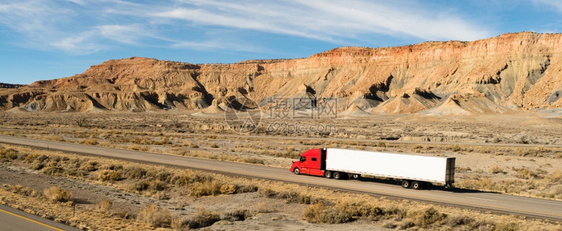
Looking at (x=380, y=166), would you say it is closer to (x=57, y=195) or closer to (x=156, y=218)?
(x=156, y=218)

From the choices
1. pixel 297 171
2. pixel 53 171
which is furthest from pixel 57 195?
pixel 297 171

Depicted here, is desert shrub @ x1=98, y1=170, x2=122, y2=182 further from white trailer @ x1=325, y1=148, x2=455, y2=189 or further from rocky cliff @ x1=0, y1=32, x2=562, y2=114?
rocky cliff @ x1=0, y1=32, x2=562, y2=114

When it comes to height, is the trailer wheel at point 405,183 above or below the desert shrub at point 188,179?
above

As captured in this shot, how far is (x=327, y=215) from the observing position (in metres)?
14.3

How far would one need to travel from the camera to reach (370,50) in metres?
194

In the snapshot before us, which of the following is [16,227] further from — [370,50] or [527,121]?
[370,50]

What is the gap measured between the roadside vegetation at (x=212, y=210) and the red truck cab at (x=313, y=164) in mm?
Result: 3815

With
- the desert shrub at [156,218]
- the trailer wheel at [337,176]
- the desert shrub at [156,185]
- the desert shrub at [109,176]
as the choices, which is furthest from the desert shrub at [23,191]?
the trailer wheel at [337,176]

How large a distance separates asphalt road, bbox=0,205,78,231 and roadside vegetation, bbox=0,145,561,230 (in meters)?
0.46

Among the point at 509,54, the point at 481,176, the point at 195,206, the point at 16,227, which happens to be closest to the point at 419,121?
the point at 509,54

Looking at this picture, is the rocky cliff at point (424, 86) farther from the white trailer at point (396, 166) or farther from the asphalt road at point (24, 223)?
the asphalt road at point (24, 223)

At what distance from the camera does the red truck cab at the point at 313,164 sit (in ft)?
80.0

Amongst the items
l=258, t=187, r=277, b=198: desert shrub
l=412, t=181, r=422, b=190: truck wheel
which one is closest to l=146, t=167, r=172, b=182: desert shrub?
l=258, t=187, r=277, b=198: desert shrub

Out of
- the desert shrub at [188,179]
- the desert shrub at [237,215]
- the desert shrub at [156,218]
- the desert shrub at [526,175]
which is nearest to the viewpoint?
the desert shrub at [156,218]
